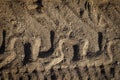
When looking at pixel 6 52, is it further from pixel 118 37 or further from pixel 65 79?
pixel 118 37

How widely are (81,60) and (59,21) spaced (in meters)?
0.38

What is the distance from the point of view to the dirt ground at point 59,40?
205cm

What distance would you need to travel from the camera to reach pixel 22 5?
2.09 m

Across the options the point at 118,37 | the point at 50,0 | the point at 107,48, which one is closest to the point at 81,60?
the point at 107,48

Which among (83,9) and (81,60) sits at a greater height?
(83,9)

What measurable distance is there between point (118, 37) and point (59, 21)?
0.53 meters

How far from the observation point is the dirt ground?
2049 mm

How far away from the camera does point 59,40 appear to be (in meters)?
2.10

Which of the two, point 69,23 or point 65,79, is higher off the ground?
point 69,23

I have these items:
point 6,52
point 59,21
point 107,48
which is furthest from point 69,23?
point 6,52

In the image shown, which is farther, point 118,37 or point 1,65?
point 118,37

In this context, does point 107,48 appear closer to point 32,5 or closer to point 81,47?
point 81,47

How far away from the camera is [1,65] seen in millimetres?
2027

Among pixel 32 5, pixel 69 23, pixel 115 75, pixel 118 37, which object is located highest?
pixel 32 5
